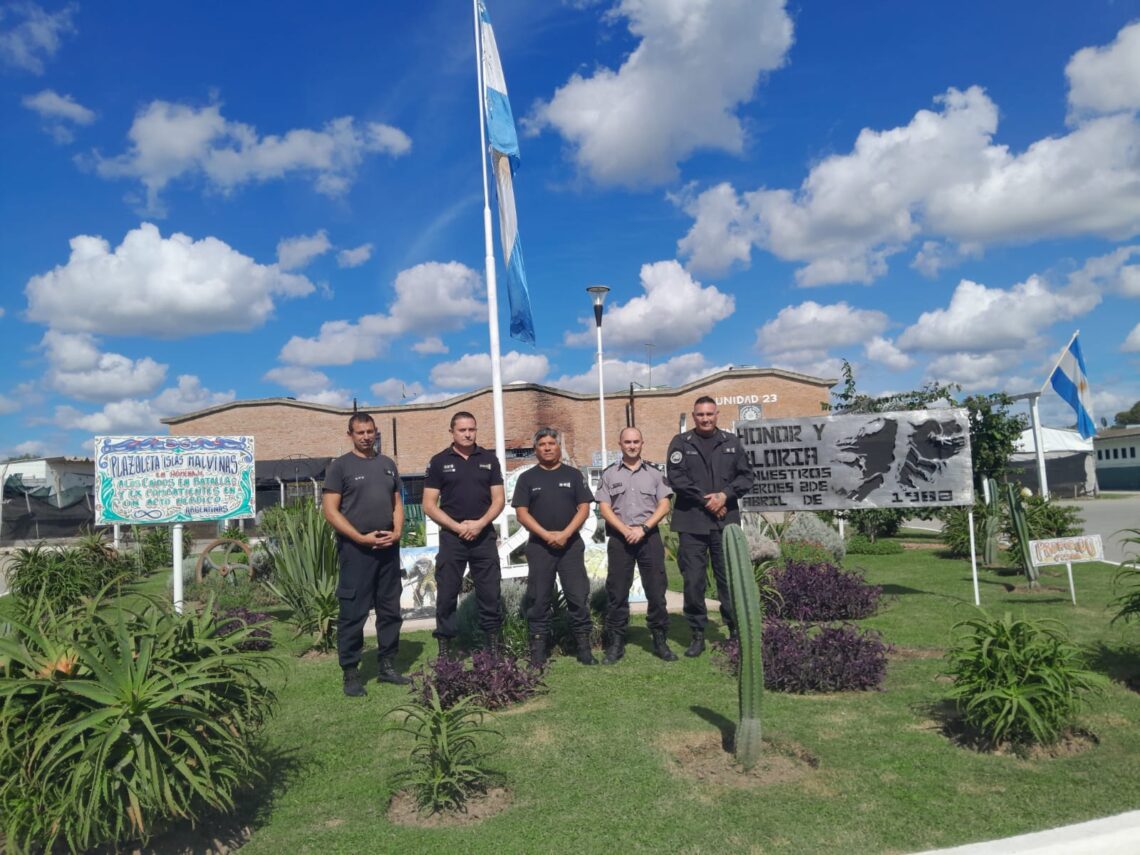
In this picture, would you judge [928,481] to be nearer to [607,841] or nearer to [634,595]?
[634,595]

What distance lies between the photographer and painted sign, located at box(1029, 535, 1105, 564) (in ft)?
23.8

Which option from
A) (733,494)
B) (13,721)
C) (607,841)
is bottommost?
(607,841)

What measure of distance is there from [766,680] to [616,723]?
3.87 feet

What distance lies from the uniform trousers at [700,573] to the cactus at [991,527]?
5962mm

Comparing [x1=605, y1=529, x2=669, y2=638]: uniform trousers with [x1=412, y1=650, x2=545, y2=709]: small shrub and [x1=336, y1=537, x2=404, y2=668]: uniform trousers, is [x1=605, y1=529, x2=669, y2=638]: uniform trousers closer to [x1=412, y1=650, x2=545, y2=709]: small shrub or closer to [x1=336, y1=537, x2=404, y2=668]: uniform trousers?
[x1=412, y1=650, x2=545, y2=709]: small shrub

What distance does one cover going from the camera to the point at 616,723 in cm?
450

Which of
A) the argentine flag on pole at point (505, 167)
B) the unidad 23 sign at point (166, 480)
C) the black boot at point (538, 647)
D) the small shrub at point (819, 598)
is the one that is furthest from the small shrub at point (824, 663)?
the argentine flag on pole at point (505, 167)

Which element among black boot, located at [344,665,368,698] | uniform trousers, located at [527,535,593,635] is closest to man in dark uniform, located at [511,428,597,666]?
uniform trousers, located at [527,535,593,635]

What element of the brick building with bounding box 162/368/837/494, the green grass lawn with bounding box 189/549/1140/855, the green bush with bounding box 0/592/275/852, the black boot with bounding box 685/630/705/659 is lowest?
the green grass lawn with bounding box 189/549/1140/855

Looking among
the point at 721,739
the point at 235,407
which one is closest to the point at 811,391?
the point at 235,407

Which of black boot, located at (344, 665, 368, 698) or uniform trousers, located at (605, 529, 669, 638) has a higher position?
uniform trousers, located at (605, 529, 669, 638)

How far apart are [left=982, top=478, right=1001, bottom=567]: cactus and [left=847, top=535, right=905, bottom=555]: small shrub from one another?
85.6 inches

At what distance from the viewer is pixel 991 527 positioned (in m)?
10.4

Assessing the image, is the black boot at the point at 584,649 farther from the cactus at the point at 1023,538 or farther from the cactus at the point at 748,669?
the cactus at the point at 1023,538
